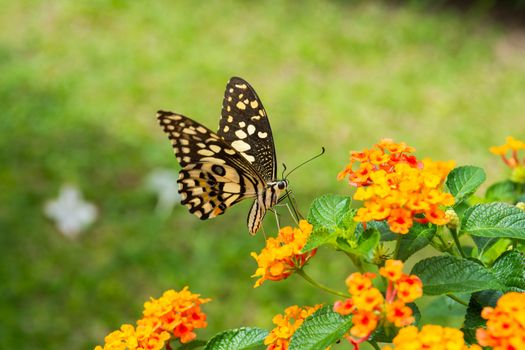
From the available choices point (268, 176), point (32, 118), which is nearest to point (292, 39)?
point (32, 118)

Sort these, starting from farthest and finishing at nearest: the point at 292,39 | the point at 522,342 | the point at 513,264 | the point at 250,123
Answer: the point at 292,39
the point at 250,123
the point at 513,264
the point at 522,342

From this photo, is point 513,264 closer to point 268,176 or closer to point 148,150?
point 268,176

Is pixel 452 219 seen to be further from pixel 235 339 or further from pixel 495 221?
pixel 235 339

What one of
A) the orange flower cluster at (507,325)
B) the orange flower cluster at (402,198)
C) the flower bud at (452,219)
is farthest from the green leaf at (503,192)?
the orange flower cluster at (507,325)

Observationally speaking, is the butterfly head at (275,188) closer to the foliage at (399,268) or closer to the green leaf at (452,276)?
the foliage at (399,268)

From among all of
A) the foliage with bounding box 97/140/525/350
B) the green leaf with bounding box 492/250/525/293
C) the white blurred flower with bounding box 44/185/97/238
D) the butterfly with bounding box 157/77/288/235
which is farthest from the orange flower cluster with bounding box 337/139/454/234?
the white blurred flower with bounding box 44/185/97/238


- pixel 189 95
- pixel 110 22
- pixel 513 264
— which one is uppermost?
pixel 110 22

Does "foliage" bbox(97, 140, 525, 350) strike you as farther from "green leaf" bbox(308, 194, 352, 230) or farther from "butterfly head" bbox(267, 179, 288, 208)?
"butterfly head" bbox(267, 179, 288, 208)
